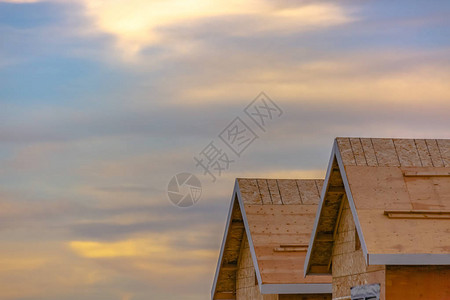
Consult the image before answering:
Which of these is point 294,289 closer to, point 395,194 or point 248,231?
point 248,231

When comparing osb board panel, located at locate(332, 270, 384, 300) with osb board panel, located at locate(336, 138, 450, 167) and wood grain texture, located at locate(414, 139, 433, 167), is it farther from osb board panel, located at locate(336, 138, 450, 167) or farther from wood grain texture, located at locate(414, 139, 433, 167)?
wood grain texture, located at locate(414, 139, 433, 167)

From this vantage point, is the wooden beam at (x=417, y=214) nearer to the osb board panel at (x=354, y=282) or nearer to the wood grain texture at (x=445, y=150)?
the osb board panel at (x=354, y=282)

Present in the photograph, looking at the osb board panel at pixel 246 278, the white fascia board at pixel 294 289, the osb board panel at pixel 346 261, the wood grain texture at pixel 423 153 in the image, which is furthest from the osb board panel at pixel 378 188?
the osb board panel at pixel 246 278

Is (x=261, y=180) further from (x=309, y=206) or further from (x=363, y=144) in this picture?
(x=363, y=144)

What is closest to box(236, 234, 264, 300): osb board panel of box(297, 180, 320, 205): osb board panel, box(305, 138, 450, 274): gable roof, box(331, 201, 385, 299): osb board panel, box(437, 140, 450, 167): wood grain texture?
box(297, 180, 320, 205): osb board panel

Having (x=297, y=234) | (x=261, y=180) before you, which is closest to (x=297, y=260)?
(x=297, y=234)

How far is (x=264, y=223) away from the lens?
34.9 metres

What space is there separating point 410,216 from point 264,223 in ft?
29.2

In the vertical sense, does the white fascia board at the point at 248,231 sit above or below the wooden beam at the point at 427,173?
above

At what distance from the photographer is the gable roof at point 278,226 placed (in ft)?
108

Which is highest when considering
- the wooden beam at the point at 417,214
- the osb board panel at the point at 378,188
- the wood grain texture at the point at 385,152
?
the wood grain texture at the point at 385,152

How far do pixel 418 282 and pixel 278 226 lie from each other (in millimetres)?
9391

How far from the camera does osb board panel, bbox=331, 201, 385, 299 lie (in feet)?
93.2

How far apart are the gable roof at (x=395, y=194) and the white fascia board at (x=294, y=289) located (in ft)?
10.6
